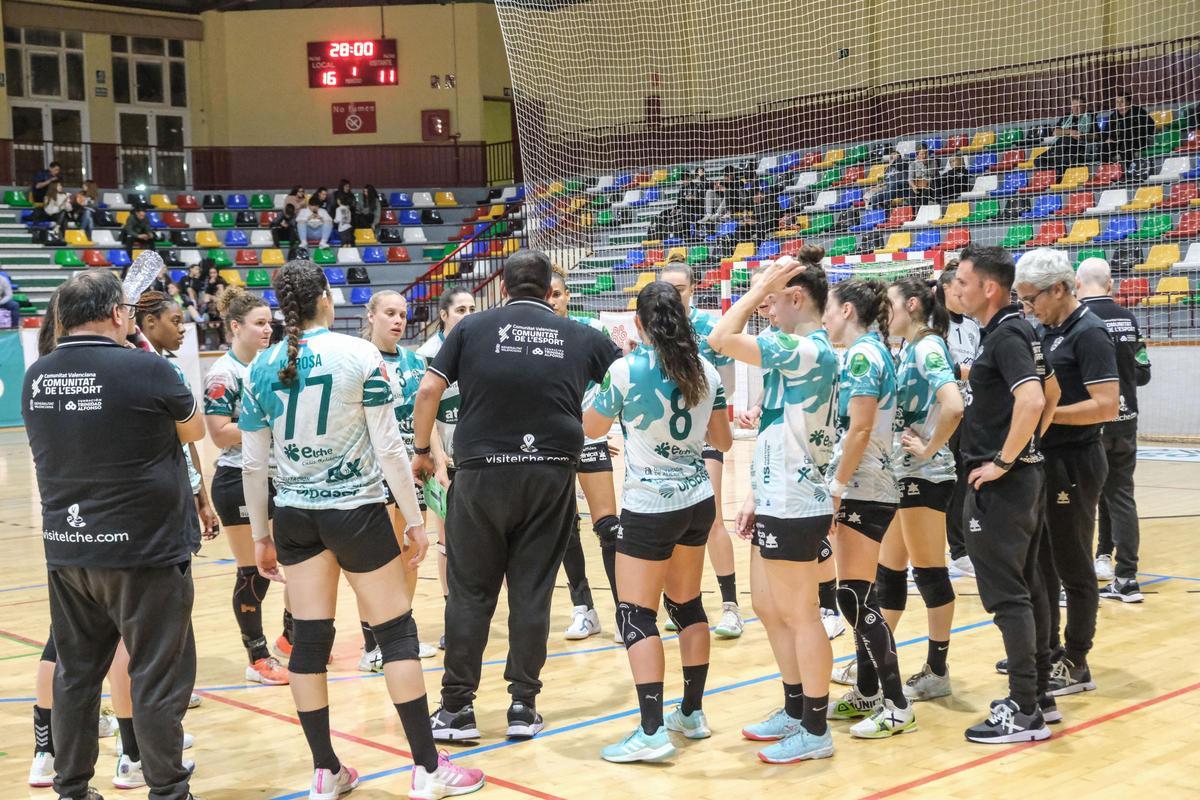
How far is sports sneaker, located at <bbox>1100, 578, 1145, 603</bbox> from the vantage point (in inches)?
270

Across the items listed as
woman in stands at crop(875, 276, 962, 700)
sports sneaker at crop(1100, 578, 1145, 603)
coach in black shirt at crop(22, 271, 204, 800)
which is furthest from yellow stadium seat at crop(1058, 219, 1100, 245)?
coach in black shirt at crop(22, 271, 204, 800)

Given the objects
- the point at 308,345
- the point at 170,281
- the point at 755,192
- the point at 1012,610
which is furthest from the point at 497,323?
the point at 170,281

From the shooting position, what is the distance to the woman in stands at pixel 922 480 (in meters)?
5.04

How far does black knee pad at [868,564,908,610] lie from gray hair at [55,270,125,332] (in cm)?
324

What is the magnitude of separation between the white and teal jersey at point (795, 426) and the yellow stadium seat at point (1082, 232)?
40.9 ft

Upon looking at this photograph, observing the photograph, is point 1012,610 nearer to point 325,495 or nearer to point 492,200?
point 325,495

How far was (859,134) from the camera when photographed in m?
19.4

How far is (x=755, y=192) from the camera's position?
18.8 meters

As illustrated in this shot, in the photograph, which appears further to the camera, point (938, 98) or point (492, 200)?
point (492, 200)

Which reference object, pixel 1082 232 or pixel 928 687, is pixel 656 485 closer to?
pixel 928 687

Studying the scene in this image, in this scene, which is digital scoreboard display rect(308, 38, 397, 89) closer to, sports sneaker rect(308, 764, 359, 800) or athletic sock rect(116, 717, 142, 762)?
athletic sock rect(116, 717, 142, 762)

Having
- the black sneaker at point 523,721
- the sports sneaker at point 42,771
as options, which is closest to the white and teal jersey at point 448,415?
the black sneaker at point 523,721

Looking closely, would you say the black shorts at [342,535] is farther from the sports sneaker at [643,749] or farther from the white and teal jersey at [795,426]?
the white and teal jersey at [795,426]

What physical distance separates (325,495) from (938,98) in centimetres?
1721
